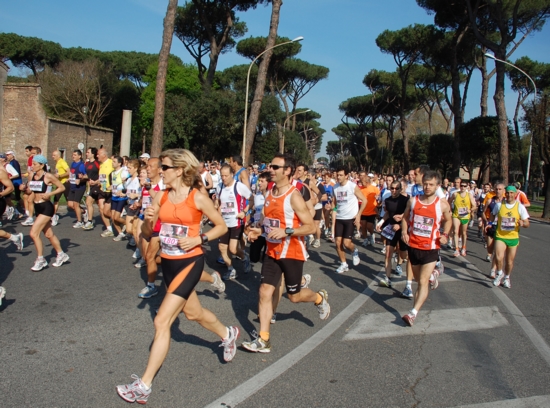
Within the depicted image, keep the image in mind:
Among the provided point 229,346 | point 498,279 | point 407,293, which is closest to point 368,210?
point 498,279

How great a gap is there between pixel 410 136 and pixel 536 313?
205ft

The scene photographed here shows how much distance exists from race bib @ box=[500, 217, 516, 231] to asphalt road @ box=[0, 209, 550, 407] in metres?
1.01

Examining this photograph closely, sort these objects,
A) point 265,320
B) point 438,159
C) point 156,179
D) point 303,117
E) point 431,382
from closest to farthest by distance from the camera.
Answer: point 431,382 < point 265,320 < point 156,179 < point 438,159 < point 303,117

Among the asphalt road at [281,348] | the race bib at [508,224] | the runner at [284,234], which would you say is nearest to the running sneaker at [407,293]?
the asphalt road at [281,348]

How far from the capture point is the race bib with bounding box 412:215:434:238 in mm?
5895

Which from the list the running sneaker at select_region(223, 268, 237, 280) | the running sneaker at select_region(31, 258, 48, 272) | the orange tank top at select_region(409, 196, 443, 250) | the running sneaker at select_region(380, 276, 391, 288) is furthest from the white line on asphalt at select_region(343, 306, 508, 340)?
the running sneaker at select_region(31, 258, 48, 272)

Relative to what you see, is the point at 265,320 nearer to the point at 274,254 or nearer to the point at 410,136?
the point at 274,254

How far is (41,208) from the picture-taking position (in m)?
6.96

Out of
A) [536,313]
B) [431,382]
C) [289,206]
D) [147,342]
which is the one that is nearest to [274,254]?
[289,206]

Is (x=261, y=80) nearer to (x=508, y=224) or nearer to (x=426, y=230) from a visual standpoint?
(x=508, y=224)

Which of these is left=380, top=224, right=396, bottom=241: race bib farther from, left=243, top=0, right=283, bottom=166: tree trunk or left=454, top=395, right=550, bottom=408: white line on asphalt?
left=243, top=0, right=283, bottom=166: tree trunk

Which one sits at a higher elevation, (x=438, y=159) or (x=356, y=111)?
(x=356, y=111)

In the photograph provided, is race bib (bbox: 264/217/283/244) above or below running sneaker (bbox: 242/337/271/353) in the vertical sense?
above

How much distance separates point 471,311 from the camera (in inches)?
247
